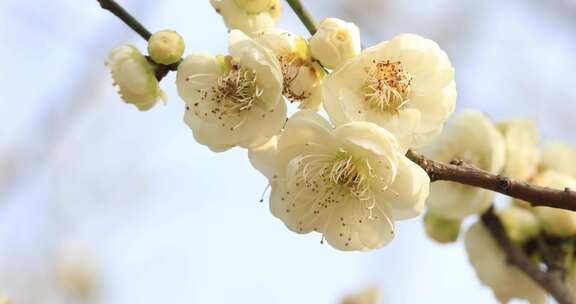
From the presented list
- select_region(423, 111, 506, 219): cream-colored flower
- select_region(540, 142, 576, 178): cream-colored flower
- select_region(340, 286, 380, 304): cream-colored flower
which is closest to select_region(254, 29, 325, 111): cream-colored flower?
select_region(423, 111, 506, 219): cream-colored flower

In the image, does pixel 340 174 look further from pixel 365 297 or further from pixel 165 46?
pixel 365 297

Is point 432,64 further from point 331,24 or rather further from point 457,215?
point 457,215

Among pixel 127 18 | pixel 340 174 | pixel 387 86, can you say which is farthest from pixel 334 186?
pixel 127 18

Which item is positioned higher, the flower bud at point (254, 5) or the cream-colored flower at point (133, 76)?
the flower bud at point (254, 5)

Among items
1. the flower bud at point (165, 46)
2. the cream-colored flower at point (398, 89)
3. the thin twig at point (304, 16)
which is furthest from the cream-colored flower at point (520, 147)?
the flower bud at point (165, 46)

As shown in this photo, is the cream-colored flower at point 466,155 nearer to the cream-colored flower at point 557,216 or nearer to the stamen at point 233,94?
the cream-colored flower at point 557,216
